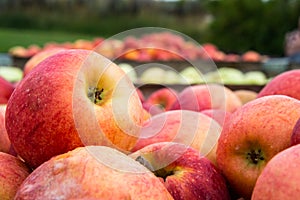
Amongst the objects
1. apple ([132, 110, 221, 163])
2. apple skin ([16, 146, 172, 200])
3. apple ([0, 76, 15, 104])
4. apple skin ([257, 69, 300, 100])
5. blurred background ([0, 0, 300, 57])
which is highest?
apple skin ([16, 146, 172, 200])

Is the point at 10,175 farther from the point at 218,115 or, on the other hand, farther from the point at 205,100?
the point at 205,100

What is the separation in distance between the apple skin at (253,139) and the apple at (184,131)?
13 centimetres

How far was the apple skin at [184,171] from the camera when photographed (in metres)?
1.09

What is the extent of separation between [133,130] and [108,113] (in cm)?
7

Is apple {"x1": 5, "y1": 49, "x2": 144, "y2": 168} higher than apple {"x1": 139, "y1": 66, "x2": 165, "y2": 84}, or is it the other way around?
apple {"x1": 5, "y1": 49, "x2": 144, "y2": 168}

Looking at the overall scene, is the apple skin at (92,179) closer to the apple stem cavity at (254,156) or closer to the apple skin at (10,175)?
the apple skin at (10,175)

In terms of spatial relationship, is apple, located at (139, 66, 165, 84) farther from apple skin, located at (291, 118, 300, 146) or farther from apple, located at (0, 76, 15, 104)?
apple skin, located at (291, 118, 300, 146)

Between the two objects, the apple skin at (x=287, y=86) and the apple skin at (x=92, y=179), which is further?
the apple skin at (x=287, y=86)

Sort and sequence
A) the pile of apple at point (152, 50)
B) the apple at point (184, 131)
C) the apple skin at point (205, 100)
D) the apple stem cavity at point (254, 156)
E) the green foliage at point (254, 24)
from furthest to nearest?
the green foliage at point (254, 24) < the pile of apple at point (152, 50) < the apple skin at point (205, 100) < the apple at point (184, 131) < the apple stem cavity at point (254, 156)

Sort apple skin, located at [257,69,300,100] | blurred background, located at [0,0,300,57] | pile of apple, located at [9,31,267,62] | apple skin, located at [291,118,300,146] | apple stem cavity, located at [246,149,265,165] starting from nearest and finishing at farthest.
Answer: apple skin, located at [291,118,300,146] → apple stem cavity, located at [246,149,265,165] → apple skin, located at [257,69,300,100] → pile of apple, located at [9,31,267,62] → blurred background, located at [0,0,300,57]

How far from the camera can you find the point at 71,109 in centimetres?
113

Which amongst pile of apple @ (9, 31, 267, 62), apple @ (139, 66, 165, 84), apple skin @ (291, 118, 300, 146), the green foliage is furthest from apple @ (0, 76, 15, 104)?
the green foliage

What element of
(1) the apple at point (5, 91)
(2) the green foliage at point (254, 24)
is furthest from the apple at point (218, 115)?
(2) the green foliage at point (254, 24)

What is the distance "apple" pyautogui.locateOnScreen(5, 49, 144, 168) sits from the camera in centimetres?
111
